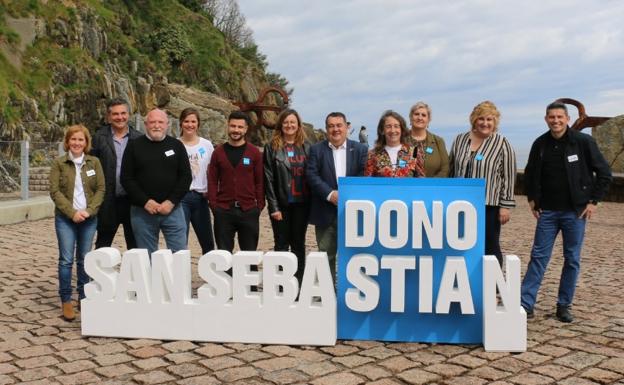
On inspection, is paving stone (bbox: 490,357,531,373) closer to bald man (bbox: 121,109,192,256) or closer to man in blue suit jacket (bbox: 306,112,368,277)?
man in blue suit jacket (bbox: 306,112,368,277)

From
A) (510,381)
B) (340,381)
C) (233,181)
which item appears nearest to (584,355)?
(510,381)

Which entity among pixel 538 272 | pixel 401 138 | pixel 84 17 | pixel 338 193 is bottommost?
pixel 538 272

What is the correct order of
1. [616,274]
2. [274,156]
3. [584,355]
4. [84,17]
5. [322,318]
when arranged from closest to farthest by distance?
[584,355]
[322,318]
[274,156]
[616,274]
[84,17]

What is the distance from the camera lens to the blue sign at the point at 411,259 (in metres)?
4.44

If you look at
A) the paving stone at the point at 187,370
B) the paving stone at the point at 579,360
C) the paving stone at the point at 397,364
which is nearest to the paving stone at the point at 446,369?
the paving stone at the point at 397,364

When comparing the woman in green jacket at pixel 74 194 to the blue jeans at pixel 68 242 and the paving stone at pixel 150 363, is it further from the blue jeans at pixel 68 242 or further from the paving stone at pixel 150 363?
the paving stone at pixel 150 363

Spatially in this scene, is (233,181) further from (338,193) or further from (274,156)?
(338,193)

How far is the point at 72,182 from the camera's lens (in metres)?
5.19

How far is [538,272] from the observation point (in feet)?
17.4

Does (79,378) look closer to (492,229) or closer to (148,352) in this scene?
(148,352)

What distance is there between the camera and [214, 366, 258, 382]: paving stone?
383 cm

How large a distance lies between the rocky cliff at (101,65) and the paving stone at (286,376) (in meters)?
18.2

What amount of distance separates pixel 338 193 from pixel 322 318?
0.94 m

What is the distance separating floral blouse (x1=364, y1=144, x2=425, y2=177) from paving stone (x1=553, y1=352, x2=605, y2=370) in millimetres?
1726
